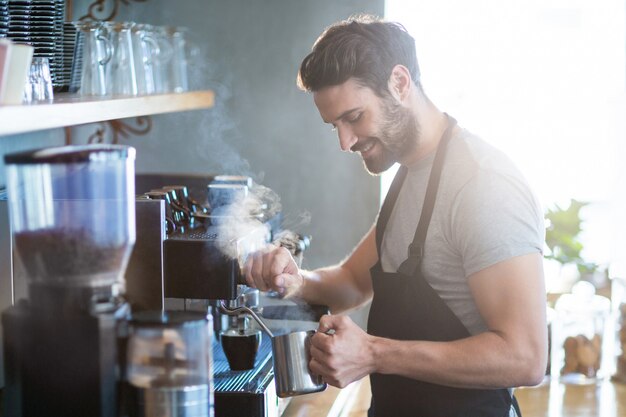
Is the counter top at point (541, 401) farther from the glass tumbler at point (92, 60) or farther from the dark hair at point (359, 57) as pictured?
the glass tumbler at point (92, 60)

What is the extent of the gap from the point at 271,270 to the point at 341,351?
38 centimetres

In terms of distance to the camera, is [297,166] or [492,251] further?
[297,166]

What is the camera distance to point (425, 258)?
1804 millimetres

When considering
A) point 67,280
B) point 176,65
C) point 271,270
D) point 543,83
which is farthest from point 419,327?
point 543,83

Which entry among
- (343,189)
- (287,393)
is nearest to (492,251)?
(287,393)

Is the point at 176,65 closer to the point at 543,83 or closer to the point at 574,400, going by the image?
the point at 543,83

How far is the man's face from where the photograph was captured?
1.84 metres

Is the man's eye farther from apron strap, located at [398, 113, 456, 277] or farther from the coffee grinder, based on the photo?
the coffee grinder

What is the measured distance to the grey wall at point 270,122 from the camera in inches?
120

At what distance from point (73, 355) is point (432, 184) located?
2.69ft

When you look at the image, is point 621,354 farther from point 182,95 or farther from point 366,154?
point 182,95

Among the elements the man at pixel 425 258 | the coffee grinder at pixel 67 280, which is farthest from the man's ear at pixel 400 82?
the coffee grinder at pixel 67 280

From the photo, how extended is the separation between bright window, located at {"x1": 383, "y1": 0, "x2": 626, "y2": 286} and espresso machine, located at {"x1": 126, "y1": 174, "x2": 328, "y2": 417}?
1.04m

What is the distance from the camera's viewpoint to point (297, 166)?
122 inches
